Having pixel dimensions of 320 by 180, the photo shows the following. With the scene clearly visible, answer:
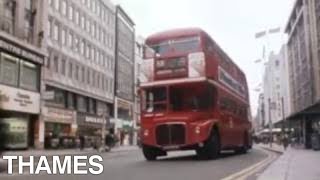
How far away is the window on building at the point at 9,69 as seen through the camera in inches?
1599

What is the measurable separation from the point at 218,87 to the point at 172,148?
333cm

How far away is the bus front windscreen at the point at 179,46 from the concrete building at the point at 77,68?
27.2 metres

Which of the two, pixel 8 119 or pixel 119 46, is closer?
pixel 8 119

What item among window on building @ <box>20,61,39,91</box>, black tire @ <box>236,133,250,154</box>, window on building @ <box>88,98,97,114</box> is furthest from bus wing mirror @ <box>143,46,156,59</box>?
window on building @ <box>88,98,97,114</box>

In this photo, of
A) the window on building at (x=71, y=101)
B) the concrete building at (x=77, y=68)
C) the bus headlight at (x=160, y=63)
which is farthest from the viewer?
the window on building at (x=71, y=101)

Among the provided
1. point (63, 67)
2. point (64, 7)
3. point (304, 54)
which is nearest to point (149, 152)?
point (63, 67)

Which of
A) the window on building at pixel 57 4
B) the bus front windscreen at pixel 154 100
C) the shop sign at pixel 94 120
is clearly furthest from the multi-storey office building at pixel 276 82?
the bus front windscreen at pixel 154 100

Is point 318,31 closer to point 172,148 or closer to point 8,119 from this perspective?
point 172,148

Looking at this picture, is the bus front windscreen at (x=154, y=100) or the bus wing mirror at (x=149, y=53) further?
the bus wing mirror at (x=149, y=53)

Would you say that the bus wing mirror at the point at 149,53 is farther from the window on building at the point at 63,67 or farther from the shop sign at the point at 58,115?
the window on building at the point at 63,67

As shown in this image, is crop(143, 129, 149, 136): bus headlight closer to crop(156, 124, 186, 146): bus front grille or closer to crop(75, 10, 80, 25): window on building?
crop(156, 124, 186, 146): bus front grille

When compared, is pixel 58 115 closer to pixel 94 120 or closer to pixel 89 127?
pixel 89 127

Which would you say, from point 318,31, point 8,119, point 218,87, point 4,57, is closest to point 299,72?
point 318,31

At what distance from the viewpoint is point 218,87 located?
75.3 feet
